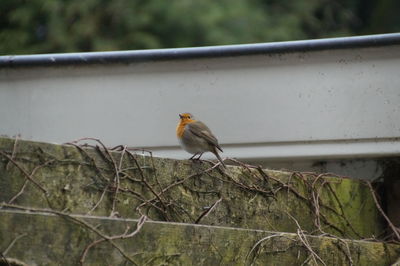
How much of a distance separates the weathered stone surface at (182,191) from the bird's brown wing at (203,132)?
2.33 feet

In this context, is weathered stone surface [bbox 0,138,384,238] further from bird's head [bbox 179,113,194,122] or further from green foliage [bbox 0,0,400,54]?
green foliage [bbox 0,0,400,54]

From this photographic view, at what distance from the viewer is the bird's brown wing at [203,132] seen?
5328 mm

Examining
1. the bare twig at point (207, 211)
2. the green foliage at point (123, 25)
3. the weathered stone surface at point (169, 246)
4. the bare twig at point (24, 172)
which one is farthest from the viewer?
the green foliage at point (123, 25)

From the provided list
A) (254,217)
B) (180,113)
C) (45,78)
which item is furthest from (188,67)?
(254,217)

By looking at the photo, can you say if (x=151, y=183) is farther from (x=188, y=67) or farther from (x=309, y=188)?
(x=188, y=67)

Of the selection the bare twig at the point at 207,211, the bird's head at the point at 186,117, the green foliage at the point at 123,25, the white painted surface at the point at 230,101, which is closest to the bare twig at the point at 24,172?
the bare twig at the point at 207,211

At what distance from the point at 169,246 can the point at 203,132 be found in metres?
2.10

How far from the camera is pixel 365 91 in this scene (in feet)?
17.5

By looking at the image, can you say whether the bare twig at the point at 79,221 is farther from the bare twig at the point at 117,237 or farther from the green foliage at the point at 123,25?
the green foliage at the point at 123,25

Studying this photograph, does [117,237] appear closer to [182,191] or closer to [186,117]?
[182,191]

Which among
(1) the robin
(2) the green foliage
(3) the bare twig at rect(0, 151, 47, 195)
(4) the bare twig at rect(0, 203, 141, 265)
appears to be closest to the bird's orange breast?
(1) the robin

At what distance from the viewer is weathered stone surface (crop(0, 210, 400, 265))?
3.02 m

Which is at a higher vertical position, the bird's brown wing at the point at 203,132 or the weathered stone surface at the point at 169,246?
the bird's brown wing at the point at 203,132

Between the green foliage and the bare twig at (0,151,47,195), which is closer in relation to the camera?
the bare twig at (0,151,47,195)
